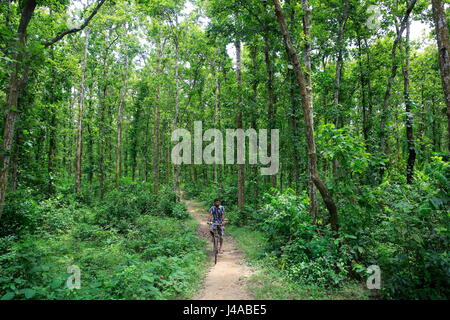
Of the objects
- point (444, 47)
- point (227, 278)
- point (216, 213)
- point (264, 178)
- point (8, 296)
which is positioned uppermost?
point (444, 47)

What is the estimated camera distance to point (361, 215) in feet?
22.8

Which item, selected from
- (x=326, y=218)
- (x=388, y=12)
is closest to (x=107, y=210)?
(x=326, y=218)

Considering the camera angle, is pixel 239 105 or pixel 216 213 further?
pixel 239 105

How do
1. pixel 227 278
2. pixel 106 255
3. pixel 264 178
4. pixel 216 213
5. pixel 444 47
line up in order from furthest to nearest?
pixel 264 178 < pixel 216 213 < pixel 106 255 < pixel 227 278 < pixel 444 47

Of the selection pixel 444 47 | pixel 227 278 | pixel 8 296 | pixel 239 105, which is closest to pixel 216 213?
pixel 227 278

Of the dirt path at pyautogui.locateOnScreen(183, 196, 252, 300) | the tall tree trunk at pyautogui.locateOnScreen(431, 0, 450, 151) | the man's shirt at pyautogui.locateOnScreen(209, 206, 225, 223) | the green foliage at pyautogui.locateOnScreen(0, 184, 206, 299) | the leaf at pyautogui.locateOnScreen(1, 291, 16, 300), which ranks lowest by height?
the dirt path at pyautogui.locateOnScreen(183, 196, 252, 300)

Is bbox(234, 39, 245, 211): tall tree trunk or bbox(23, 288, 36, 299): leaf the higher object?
Result: bbox(234, 39, 245, 211): tall tree trunk

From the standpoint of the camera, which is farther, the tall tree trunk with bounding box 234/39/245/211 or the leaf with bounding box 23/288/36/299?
the tall tree trunk with bounding box 234/39/245/211

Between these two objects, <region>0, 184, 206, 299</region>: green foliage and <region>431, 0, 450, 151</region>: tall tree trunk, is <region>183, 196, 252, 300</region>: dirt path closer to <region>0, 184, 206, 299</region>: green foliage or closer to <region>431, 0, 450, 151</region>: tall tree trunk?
<region>0, 184, 206, 299</region>: green foliage

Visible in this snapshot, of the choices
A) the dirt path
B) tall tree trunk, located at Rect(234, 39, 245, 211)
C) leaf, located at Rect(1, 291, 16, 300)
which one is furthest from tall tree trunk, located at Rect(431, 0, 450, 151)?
leaf, located at Rect(1, 291, 16, 300)

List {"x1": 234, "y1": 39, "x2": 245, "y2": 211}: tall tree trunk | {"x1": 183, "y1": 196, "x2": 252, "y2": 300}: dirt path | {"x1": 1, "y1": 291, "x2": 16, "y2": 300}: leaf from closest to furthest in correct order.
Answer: {"x1": 1, "y1": 291, "x2": 16, "y2": 300}: leaf < {"x1": 183, "y1": 196, "x2": 252, "y2": 300}: dirt path < {"x1": 234, "y1": 39, "x2": 245, "y2": 211}: tall tree trunk

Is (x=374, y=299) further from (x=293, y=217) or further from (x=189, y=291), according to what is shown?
(x=189, y=291)

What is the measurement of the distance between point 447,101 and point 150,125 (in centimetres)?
3492

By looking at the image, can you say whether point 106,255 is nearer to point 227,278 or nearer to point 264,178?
point 227,278
